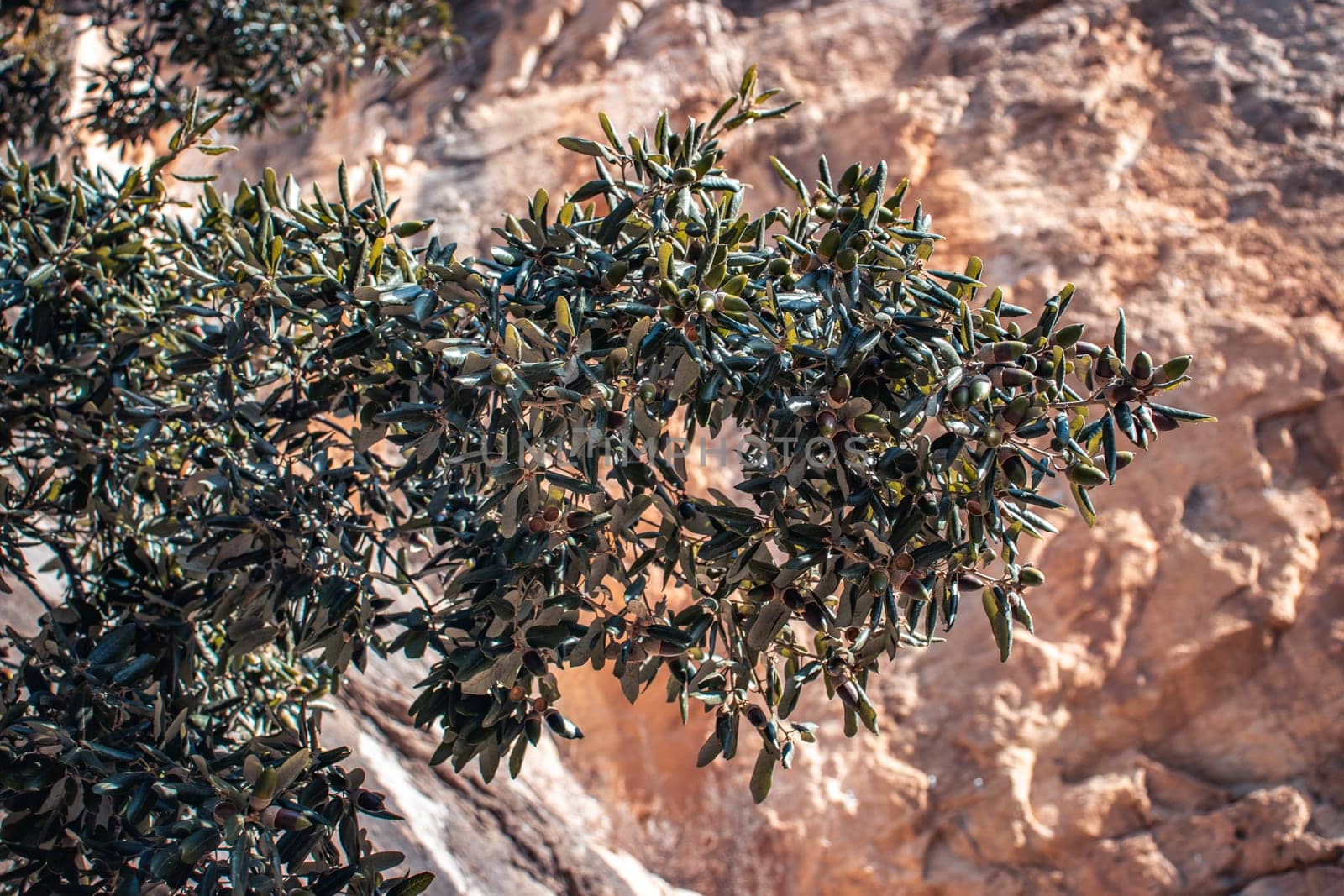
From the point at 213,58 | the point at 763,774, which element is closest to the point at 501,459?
the point at 763,774

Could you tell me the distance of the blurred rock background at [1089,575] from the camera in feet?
13.8

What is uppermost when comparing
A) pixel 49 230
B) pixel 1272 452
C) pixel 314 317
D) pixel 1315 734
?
pixel 49 230

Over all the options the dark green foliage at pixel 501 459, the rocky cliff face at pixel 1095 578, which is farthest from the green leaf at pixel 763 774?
the rocky cliff face at pixel 1095 578

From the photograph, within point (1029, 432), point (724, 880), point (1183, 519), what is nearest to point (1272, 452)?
point (1183, 519)

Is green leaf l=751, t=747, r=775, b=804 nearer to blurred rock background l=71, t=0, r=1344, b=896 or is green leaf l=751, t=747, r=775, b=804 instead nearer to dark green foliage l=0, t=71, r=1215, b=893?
dark green foliage l=0, t=71, r=1215, b=893

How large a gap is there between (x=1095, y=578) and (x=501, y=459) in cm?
343

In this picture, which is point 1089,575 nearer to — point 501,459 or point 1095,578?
point 1095,578

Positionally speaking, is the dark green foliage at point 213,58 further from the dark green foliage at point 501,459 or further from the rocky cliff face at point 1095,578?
the dark green foliage at point 501,459

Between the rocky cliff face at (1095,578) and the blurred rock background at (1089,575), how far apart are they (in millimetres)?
13

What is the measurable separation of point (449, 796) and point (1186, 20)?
5.40m

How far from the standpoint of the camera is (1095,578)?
4715mm

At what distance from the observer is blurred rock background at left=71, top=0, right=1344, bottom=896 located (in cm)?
421

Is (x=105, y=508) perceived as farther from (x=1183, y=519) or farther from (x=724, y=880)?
(x=1183, y=519)

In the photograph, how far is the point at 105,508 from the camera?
105 inches
